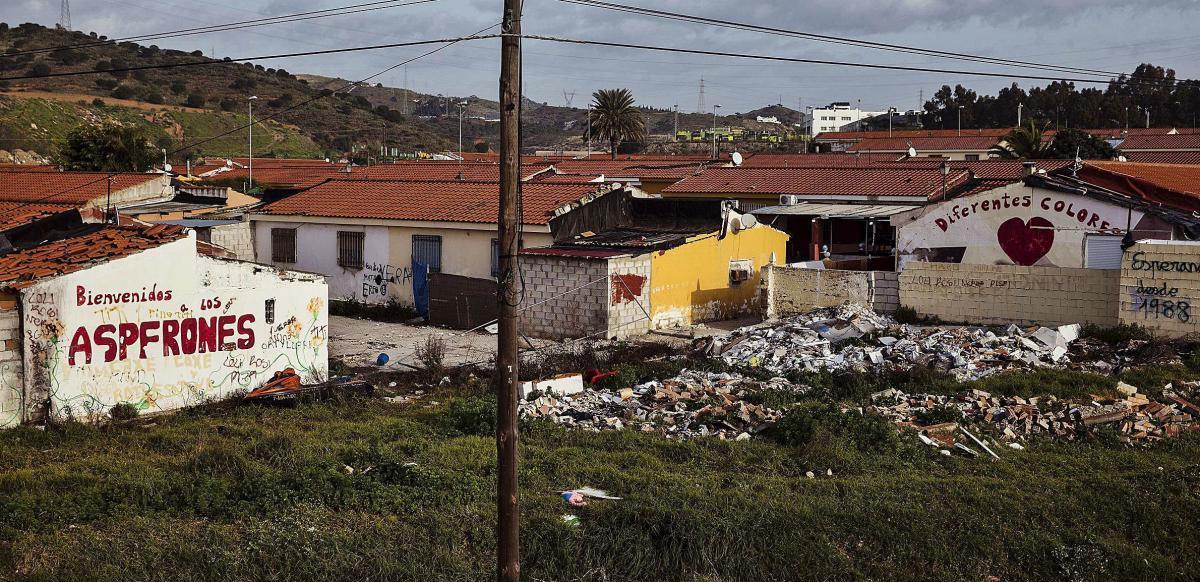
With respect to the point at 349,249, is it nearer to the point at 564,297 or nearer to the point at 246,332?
the point at 564,297

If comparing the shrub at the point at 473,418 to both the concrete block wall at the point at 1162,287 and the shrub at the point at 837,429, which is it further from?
the concrete block wall at the point at 1162,287

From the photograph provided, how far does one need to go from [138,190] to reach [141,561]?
24648mm

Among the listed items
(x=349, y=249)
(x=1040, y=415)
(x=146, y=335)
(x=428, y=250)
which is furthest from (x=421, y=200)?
(x=1040, y=415)

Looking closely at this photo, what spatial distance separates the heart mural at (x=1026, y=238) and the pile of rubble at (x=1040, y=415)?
8.53 meters

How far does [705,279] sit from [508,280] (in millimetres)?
19452

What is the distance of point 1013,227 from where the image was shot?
24.9 metres

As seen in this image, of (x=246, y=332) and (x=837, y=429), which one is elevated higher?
(x=246, y=332)

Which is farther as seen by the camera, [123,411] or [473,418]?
[123,411]

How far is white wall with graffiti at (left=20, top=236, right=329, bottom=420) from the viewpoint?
1556 cm

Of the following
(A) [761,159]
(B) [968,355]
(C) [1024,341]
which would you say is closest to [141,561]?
(B) [968,355]

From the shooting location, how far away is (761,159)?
52156 millimetres

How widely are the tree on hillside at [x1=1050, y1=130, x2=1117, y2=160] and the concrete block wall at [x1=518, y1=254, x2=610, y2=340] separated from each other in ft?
137

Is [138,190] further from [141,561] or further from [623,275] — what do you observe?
[141,561]

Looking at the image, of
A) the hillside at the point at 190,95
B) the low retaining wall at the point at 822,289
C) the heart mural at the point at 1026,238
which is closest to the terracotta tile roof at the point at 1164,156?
the heart mural at the point at 1026,238
